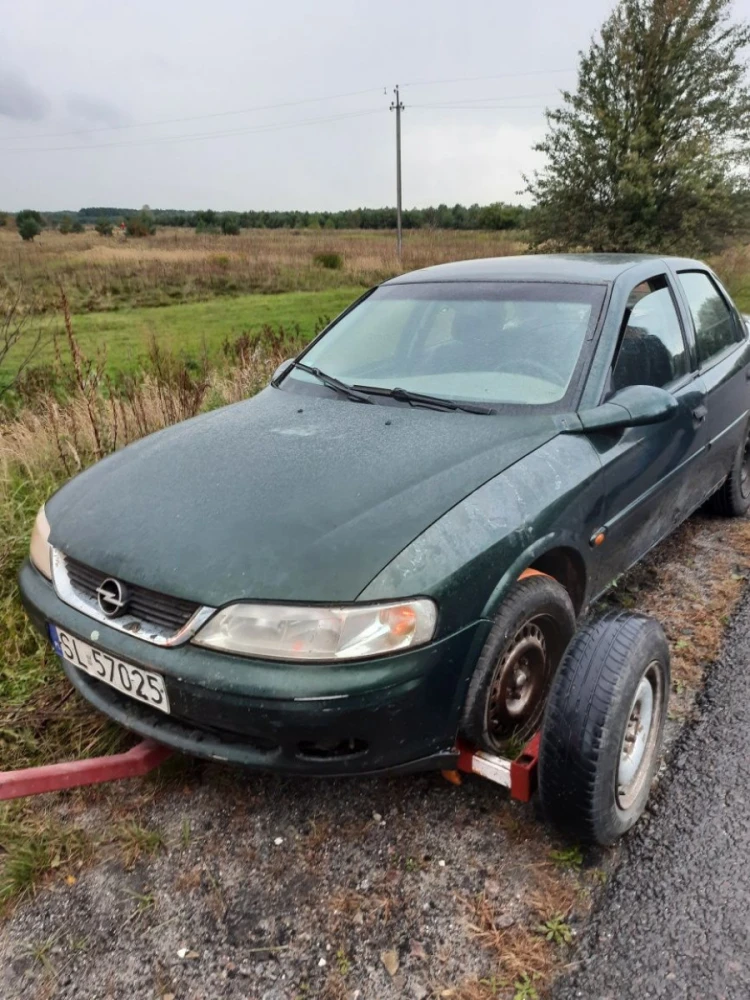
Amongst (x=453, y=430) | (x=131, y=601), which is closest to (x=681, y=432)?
(x=453, y=430)

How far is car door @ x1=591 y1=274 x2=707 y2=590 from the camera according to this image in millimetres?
2598

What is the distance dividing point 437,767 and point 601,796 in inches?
17.1

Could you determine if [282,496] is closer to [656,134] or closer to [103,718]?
[103,718]

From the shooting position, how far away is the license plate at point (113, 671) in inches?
73.5

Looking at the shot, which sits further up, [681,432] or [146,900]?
[681,432]

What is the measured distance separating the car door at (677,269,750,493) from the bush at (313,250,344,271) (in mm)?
26078

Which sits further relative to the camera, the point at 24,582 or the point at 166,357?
the point at 166,357

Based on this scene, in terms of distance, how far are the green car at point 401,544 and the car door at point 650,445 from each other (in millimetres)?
16

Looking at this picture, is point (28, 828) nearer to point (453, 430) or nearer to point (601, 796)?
point (601, 796)

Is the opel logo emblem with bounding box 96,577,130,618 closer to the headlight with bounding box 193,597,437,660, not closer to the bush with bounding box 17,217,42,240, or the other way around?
the headlight with bounding box 193,597,437,660

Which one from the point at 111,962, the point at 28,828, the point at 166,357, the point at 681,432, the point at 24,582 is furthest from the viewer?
the point at 166,357

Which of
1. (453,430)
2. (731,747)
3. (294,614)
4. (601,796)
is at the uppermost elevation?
(453,430)

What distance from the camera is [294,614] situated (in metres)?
1.74

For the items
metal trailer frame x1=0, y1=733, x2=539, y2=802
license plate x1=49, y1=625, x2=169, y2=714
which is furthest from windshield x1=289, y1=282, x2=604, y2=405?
license plate x1=49, y1=625, x2=169, y2=714
